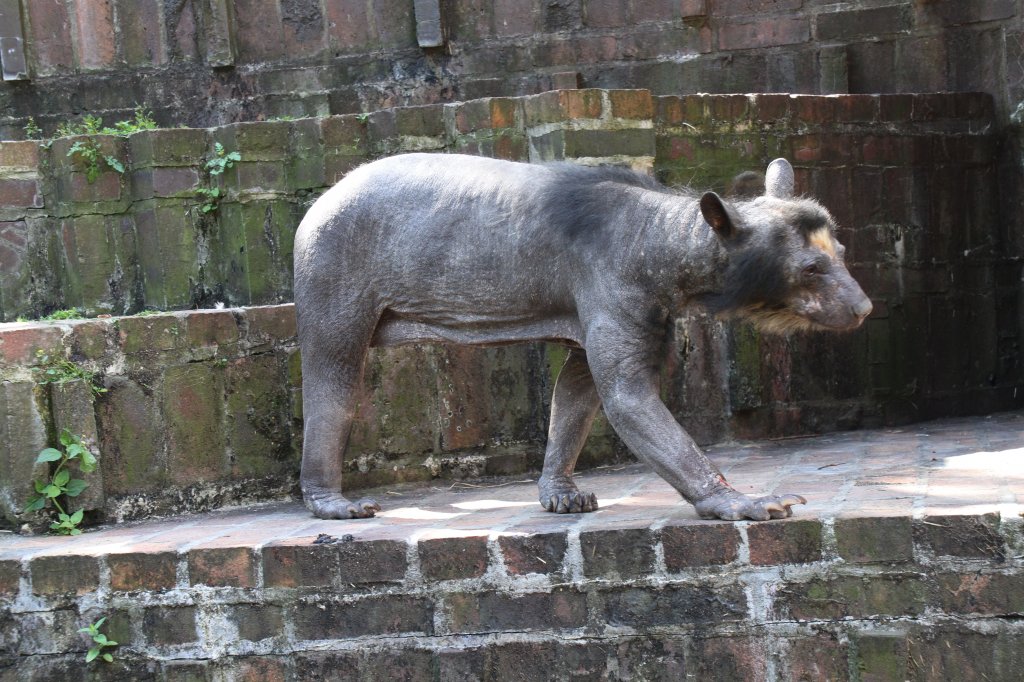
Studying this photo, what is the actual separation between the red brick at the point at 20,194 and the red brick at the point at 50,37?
110 inches

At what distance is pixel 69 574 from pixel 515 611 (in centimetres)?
182

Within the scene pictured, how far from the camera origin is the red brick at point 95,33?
9.96 m

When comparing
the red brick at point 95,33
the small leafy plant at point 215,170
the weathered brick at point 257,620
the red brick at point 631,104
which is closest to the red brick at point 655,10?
the red brick at point 631,104

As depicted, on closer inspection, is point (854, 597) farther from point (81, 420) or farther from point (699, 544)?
point (81, 420)

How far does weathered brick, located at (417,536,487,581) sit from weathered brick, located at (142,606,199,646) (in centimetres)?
99

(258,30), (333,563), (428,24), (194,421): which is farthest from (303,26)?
(333,563)

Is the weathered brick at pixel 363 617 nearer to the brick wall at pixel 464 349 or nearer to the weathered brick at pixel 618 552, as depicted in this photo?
the weathered brick at pixel 618 552

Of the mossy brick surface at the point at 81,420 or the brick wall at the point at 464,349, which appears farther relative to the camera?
the brick wall at the point at 464,349

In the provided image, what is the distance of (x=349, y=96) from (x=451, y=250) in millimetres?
5346

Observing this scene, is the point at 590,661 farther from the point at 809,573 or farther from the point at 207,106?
the point at 207,106

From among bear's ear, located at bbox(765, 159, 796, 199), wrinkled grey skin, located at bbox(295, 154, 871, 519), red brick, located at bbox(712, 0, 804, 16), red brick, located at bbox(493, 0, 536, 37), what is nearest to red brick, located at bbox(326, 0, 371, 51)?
red brick, located at bbox(493, 0, 536, 37)

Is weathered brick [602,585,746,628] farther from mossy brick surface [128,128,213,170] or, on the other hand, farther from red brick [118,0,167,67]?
red brick [118,0,167,67]

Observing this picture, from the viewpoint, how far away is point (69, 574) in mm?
4977

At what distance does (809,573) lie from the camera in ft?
14.4
